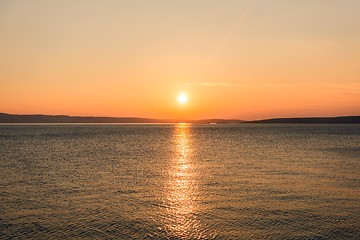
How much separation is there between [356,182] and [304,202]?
1120 cm

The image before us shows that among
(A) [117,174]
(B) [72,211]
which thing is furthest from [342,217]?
(A) [117,174]

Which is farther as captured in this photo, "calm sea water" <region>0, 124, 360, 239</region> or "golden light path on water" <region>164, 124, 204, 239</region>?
"golden light path on water" <region>164, 124, 204, 239</region>

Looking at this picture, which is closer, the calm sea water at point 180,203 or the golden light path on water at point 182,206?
the calm sea water at point 180,203

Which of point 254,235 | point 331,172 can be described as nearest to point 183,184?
point 254,235

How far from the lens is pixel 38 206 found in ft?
78.9

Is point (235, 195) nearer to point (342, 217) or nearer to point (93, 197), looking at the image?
point (342, 217)

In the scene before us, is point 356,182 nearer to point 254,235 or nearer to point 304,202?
point 304,202

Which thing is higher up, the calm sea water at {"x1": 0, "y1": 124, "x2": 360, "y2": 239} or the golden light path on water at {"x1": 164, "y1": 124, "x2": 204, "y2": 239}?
the calm sea water at {"x1": 0, "y1": 124, "x2": 360, "y2": 239}

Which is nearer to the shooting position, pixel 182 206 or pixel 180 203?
pixel 182 206

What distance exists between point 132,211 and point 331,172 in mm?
27041

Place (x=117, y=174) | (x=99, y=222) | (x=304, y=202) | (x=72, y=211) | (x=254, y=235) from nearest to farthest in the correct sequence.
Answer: (x=254, y=235) → (x=99, y=222) → (x=72, y=211) → (x=304, y=202) → (x=117, y=174)

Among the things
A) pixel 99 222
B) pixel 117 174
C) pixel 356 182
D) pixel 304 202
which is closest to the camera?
pixel 99 222

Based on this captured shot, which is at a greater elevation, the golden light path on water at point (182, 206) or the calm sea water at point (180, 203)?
the calm sea water at point (180, 203)

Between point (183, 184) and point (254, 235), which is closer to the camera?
point (254, 235)
